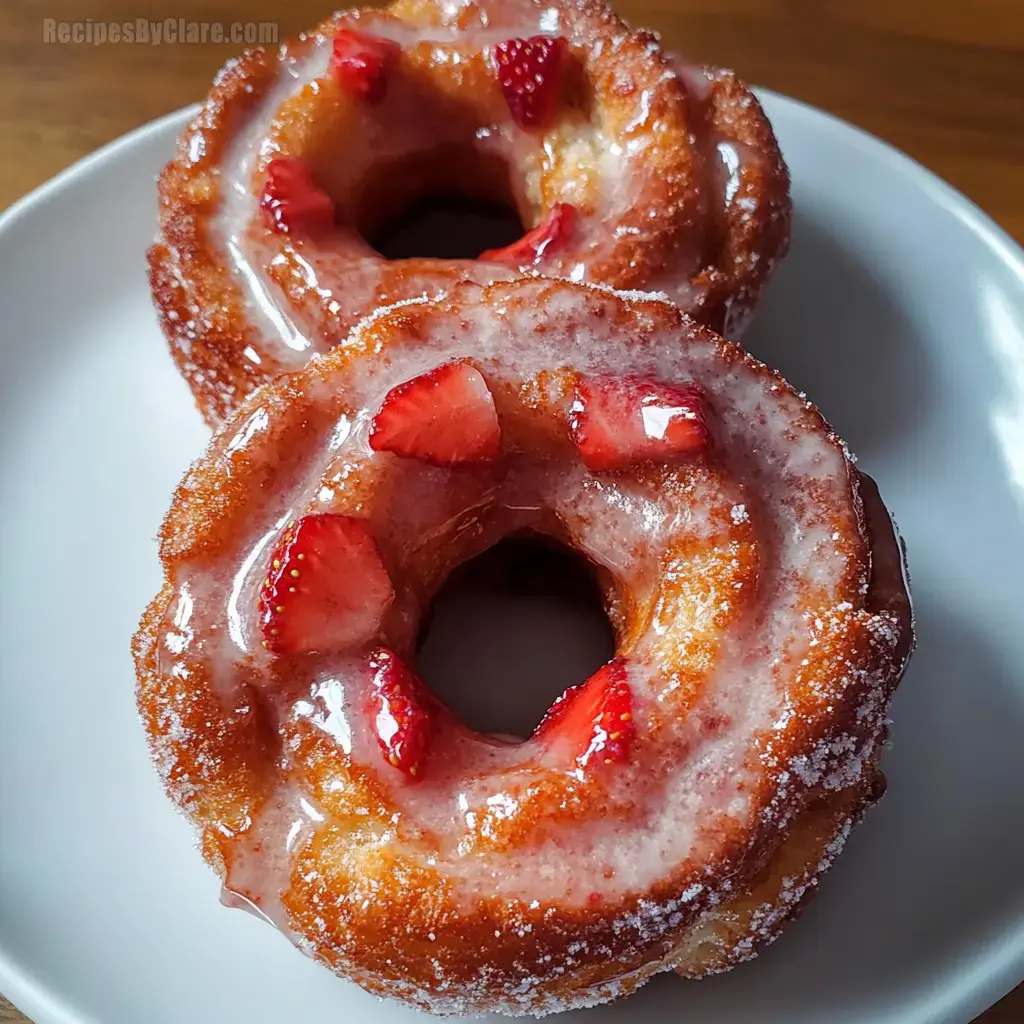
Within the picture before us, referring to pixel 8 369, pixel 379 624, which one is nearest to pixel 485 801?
pixel 379 624

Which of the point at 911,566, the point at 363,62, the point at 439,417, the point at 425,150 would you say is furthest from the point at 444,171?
the point at 911,566

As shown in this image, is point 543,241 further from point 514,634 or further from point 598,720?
point 598,720

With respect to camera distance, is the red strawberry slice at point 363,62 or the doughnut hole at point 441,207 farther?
the doughnut hole at point 441,207

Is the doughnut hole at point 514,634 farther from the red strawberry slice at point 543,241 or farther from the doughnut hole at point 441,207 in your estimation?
the doughnut hole at point 441,207

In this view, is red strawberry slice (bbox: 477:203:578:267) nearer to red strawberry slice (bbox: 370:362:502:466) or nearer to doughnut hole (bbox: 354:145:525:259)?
doughnut hole (bbox: 354:145:525:259)


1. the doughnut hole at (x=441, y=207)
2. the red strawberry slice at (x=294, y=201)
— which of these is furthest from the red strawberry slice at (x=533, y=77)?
the red strawberry slice at (x=294, y=201)

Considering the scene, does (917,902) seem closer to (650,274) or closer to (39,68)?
(650,274)
